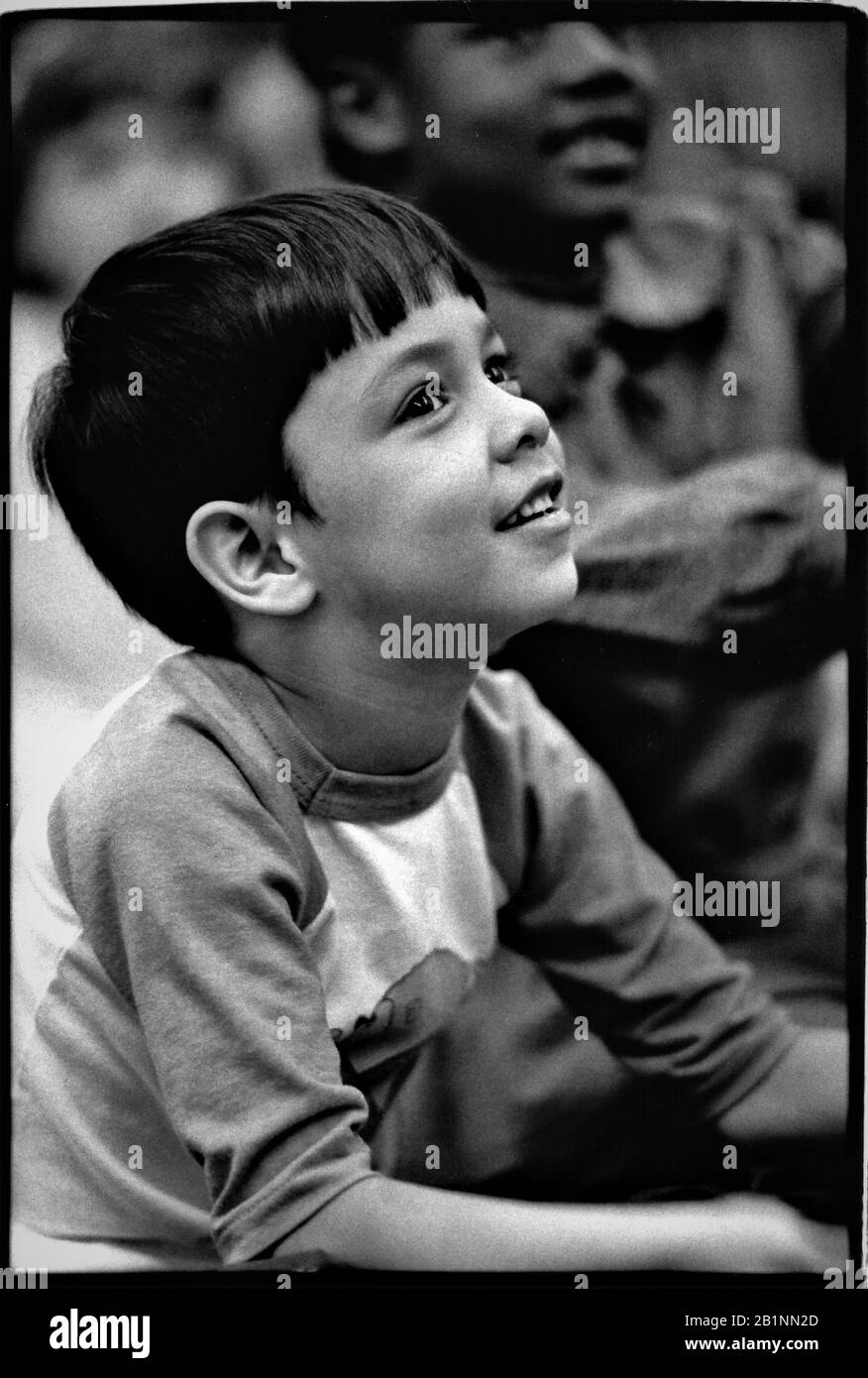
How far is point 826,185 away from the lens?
1215 mm

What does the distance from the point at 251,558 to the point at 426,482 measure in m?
0.14

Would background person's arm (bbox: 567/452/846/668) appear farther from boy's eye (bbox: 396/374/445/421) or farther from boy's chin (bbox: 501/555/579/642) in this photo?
boy's eye (bbox: 396/374/445/421)

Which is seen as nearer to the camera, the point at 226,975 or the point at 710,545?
the point at 226,975

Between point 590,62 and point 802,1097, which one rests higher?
point 590,62

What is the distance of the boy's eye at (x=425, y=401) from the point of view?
111 centimetres

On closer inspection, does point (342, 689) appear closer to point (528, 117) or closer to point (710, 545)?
point (710, 545)

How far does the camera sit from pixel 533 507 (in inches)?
45.1

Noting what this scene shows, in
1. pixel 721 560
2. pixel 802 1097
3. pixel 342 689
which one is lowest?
pixel 802 1097

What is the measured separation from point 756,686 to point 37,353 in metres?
0.62

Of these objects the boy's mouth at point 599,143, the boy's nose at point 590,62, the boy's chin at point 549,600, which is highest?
the boy's nose at point 590,62

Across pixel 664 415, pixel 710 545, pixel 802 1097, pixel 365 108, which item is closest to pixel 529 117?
pixel 365 108

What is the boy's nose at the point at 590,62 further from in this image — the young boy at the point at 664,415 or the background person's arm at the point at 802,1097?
the background person's arm at the point at 802,1097

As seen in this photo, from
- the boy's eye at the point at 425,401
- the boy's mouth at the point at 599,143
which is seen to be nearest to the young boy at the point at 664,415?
the boy's mouth at the point at 599,143
